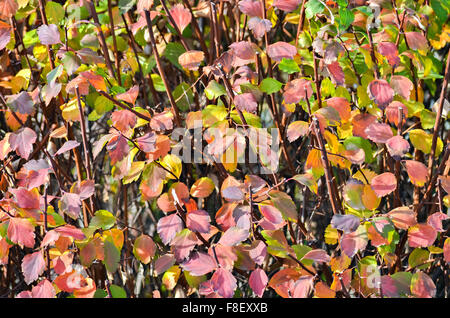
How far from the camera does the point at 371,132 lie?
1066 mm

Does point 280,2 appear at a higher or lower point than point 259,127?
higher

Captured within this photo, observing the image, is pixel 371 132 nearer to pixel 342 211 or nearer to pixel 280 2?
pixel 342 211

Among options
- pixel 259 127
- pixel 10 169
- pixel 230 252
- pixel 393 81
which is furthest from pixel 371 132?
pixel 10 169

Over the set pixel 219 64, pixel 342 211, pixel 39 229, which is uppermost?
pixel 219 64

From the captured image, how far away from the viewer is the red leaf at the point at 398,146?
1023 mm

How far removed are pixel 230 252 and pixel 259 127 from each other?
0.29 metres

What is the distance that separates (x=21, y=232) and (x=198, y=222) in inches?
13.7

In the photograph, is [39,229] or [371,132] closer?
[371,132]

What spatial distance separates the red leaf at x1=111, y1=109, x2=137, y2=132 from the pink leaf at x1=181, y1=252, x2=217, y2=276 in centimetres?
29

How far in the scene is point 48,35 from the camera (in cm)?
105

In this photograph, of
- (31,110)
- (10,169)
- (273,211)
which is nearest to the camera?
(273,211)

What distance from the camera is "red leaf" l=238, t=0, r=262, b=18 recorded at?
112cm

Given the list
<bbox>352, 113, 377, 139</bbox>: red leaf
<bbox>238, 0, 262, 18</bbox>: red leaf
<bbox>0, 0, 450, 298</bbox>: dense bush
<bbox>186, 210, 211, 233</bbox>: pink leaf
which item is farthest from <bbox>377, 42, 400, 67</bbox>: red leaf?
<bbox>186, 210, 211, 233</bbox>: pink leaf

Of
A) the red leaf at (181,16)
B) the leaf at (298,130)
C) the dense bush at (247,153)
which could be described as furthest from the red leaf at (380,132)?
the red leaf at (181,16)
